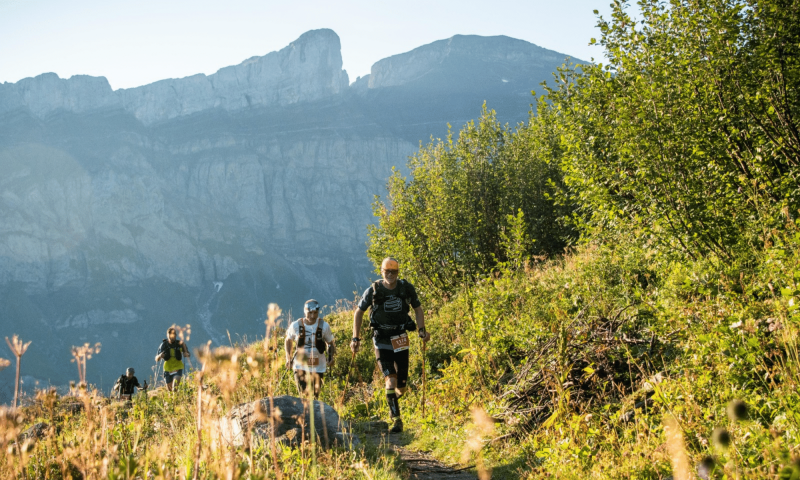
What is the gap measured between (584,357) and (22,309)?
184 meters

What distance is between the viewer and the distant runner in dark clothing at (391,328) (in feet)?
22.1

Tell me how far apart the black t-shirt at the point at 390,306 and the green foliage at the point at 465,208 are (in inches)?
300

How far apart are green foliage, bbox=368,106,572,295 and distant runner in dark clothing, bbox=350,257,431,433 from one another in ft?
25.1

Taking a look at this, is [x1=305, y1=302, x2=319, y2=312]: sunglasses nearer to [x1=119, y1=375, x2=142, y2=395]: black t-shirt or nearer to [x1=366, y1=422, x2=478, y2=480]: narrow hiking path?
[x1=366, y1=422, x2=478, y2=480]: narrow hiking path

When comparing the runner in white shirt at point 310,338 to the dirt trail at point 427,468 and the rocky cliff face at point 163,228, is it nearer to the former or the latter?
the dirt trail at point 427,468

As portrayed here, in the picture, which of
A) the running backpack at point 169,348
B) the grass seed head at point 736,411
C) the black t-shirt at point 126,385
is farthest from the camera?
the black t-shirt at point 126,385

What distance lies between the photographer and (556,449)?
405cm

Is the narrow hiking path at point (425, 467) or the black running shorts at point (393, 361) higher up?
the black running shorts at point (393, 361)

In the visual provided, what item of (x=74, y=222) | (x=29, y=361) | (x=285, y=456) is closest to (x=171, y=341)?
(x=285, y=456)

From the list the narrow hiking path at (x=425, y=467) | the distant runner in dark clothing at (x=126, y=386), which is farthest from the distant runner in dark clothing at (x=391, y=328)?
the distant runner in dark clothing at (x=126, y=386)

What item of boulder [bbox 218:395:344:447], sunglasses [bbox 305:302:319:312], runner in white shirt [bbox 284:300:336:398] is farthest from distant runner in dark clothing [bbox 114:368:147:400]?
boulder [bbox 218:395:344:447]

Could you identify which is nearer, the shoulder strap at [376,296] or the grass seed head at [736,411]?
the grass seed head at [736,411]

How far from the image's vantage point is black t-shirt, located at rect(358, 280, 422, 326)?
681cm

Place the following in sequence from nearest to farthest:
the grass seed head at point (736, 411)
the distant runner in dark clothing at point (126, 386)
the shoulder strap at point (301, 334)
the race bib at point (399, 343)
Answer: the grass seed head at point (736, 411)
the race bib at point (399, 343)
the shoulder strap at point (301, 334)
the distant runner in dark clothing at point (126, 386)
